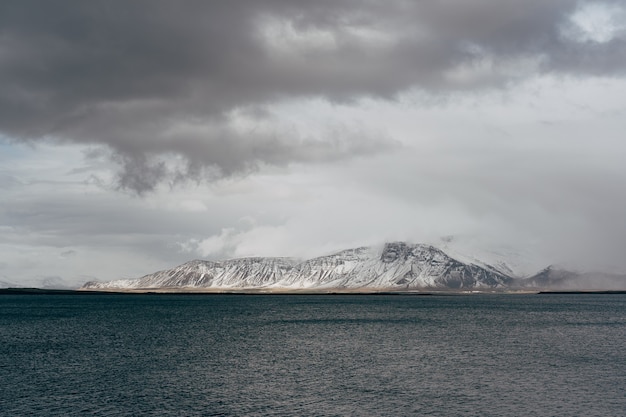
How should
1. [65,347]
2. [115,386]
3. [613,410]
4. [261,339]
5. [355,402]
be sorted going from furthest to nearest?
[261,339], [65,347], [115,386], [355,402], [613,410]

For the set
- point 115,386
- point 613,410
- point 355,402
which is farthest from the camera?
point 115,386

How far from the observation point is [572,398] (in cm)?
6788

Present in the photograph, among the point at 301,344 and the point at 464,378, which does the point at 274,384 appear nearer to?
the point at 464,378

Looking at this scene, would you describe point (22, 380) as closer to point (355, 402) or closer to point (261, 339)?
point (355, 402)

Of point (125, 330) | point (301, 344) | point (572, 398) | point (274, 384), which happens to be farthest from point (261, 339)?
point (572, 398)

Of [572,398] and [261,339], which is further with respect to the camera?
[261,339]

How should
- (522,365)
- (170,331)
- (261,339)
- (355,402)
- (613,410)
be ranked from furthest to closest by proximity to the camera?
(170,331), (261,339), (522,365), (355,402), (613,410)

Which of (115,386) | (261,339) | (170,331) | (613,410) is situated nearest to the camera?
(613,410)

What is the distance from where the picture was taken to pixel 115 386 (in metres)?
75.4

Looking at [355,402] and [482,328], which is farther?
[482,328]

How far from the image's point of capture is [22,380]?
78938mm

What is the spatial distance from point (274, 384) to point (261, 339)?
5379 centimetres

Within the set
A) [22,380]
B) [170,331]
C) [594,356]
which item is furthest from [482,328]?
[22,380]

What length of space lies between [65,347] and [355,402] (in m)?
69.6
